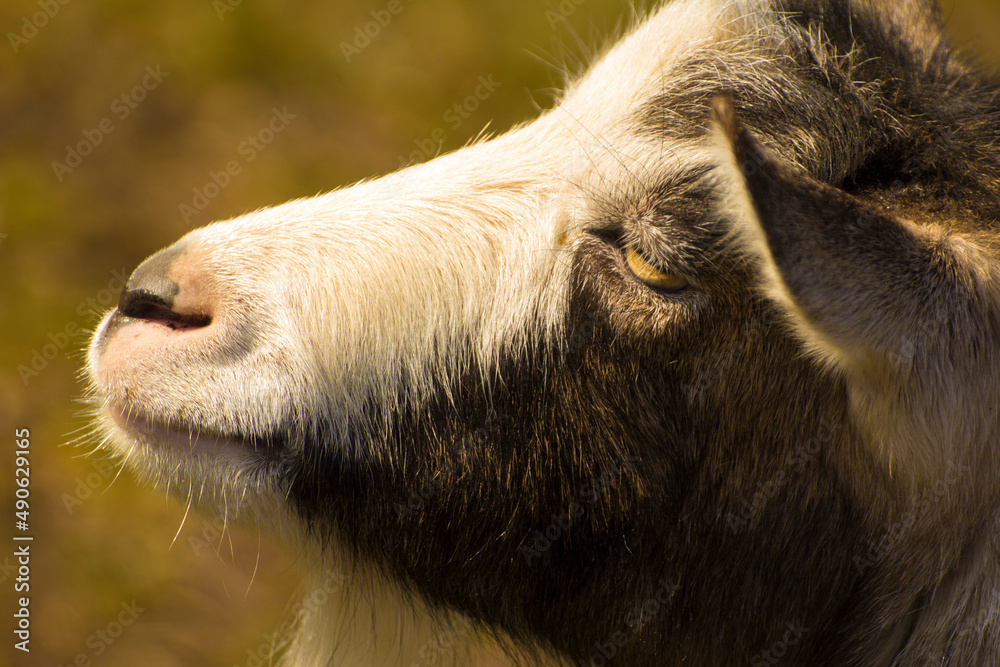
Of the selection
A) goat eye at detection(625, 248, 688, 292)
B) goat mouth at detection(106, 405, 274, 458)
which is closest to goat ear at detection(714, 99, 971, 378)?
goat eye at detection(625, 248, 688, 292)

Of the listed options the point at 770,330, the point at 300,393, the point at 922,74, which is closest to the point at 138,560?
the point at 300,393

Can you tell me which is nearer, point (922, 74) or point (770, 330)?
point (770, 330)

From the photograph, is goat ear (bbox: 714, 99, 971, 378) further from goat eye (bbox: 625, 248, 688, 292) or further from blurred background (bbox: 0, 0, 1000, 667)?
blurred background (bbox: 0, 0, 1000, 667)

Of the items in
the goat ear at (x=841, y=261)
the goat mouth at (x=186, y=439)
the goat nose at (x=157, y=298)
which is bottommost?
the goat ear at (x=841, y=261)

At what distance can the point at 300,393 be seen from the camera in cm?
201

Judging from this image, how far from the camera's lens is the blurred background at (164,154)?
491 cm

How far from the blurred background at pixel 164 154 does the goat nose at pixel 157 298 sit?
2.94 meters

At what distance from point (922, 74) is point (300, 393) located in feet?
5.93

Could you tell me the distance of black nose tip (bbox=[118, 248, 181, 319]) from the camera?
83.2 inches

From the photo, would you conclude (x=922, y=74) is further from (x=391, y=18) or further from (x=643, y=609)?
(x=391, y=18)

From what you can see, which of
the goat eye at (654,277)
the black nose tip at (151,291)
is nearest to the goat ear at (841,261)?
the goat eye at (654,277)

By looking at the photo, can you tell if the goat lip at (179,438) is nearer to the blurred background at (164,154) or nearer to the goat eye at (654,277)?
the goat eye at (654,277)

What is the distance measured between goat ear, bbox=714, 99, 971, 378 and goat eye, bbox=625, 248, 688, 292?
22 cm

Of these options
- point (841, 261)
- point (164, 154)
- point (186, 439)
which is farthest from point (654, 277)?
point (164, 154)
